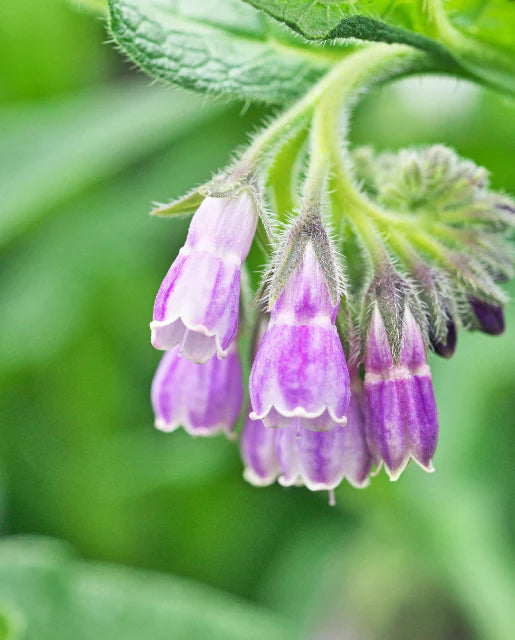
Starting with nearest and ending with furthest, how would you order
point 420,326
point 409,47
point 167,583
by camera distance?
point 420,326
point 409,47
point 167,583

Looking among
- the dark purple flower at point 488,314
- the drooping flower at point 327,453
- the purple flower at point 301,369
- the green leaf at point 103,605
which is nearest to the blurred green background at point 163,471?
the green leaf at point 103,605

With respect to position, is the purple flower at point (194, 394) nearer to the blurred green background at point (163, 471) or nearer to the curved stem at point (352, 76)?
the curved stem at point (352, 76)

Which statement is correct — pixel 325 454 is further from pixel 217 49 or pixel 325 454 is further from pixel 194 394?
pixel 217 49

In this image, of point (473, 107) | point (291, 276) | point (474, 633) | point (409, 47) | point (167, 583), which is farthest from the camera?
point (473, 107)

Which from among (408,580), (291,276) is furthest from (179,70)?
(408,580)

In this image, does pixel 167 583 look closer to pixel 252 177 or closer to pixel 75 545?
pixel 75 545

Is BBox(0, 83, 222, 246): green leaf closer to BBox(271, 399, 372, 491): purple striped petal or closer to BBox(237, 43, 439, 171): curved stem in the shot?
BBox(237, 43, 439, 171): curved stem

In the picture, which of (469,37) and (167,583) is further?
(167,583)
